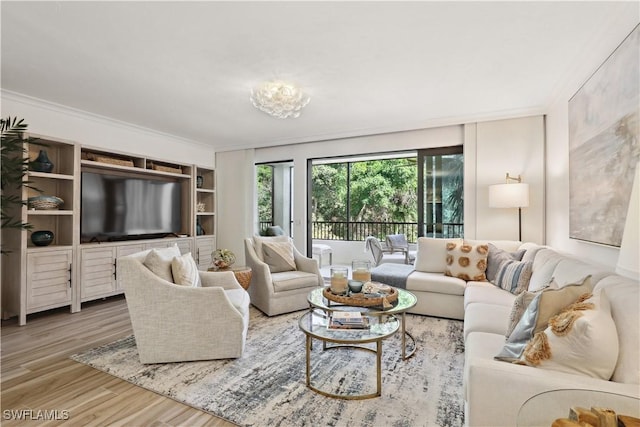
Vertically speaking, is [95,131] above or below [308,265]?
above

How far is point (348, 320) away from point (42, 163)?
3.80m

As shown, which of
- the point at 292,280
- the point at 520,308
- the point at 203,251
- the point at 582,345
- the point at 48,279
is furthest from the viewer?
the point at 203,251

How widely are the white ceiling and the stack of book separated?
196 centimetres

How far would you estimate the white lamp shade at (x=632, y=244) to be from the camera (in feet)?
3.03

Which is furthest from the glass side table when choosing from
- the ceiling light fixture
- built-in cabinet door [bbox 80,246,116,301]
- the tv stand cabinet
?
built-in cabinet door [bbox 80,246,116,301]

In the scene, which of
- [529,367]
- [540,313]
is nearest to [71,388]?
[529,367]

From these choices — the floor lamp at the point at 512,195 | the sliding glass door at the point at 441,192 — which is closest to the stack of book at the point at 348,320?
the floor lamp at the point at 512,195

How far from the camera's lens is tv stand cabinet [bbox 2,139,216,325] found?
11.2ft

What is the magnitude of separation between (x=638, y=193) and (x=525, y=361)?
2.55 ft

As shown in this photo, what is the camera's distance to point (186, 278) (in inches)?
102

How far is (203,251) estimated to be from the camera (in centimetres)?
567

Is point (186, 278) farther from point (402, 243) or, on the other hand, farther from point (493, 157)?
point (402, 243)

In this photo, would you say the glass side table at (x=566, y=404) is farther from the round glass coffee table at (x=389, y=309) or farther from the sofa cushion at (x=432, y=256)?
the sofa cushion at (x=432, y=256)

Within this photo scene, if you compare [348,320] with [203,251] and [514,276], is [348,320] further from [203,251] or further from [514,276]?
[203,251]
